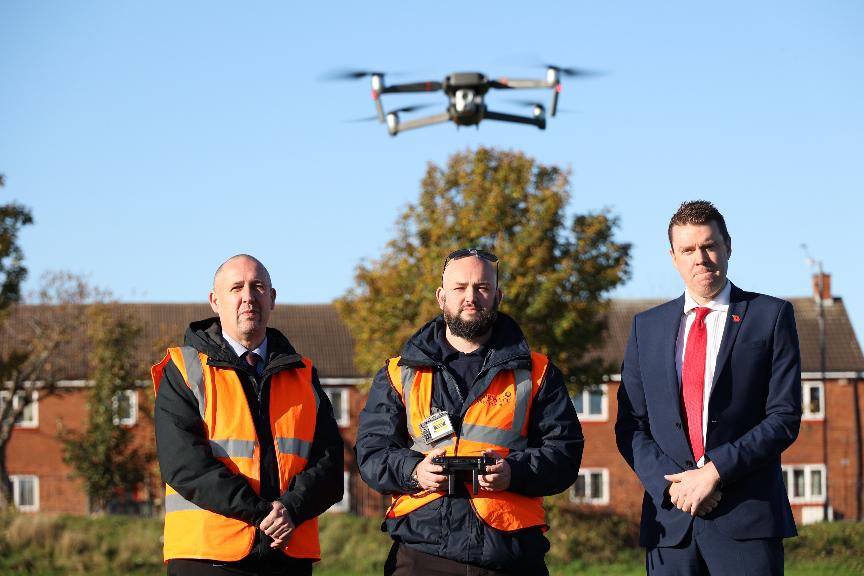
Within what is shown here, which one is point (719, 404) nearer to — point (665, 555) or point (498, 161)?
point (665, 555)

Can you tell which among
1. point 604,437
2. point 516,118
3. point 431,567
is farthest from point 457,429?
point 604,437

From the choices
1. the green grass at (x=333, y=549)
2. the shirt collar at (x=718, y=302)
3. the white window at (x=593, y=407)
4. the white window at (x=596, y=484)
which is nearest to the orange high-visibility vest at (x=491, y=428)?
the shirt collar at (x=718, y=302)

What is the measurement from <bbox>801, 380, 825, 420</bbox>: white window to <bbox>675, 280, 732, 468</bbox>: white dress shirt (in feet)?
147

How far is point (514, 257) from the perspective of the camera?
2855cm

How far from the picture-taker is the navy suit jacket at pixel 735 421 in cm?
570

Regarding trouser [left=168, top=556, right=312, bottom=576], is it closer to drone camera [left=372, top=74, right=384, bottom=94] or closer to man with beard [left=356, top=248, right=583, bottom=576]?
man with beard [left=356, top=248, right=583, bottom=576]

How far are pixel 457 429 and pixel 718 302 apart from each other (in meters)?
1.44

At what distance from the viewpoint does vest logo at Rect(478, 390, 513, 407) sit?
19.7 feet

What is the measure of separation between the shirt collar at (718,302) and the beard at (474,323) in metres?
0.96

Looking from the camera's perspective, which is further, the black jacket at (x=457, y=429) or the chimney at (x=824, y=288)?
the chimney at (x=824, y=288)

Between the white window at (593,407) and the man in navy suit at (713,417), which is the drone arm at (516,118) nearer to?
the man in navy suit at (713,417)

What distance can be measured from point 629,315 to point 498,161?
22.4 meters

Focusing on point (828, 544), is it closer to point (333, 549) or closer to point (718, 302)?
point (333, 549)

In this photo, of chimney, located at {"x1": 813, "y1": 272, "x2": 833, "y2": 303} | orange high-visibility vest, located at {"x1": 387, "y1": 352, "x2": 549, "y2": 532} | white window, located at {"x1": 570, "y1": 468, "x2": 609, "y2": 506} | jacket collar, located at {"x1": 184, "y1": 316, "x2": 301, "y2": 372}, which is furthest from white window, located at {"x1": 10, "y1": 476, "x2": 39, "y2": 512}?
orange high-visibility vest, located at {"x1": 387, "y1": 352, "x2": 549, "y2": 532}
